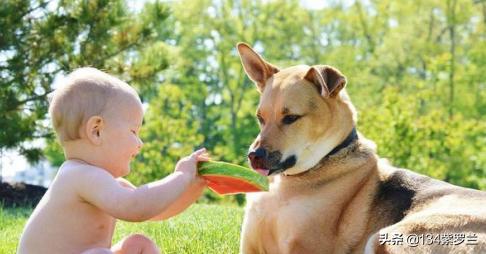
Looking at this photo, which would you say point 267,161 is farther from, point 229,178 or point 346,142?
point 229,178

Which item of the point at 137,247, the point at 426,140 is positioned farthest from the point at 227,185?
the point at 426,140

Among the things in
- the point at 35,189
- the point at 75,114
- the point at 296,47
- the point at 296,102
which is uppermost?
the point at 75,114

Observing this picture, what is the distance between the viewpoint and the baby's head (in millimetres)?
3561

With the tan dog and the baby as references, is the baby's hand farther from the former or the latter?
the tan dog

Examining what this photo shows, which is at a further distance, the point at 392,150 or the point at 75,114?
the point at 392,150

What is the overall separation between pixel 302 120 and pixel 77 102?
1808 mm

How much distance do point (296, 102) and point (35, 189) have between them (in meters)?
8.25

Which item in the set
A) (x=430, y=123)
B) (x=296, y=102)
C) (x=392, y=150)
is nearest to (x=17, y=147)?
(x=296, y=102)

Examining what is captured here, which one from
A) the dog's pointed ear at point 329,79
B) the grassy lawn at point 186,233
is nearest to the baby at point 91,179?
the dog's pointed ear at point 329,79

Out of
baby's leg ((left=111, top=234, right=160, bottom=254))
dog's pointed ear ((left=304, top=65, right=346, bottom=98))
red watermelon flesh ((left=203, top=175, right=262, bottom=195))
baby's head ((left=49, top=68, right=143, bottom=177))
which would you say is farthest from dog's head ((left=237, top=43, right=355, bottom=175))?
baby's head ((left=49, top=68, right=143, bottom=177))

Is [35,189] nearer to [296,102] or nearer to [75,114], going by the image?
[296,102]

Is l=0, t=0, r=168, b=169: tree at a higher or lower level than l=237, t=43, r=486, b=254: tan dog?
lower

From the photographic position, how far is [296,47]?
34625 millimetres

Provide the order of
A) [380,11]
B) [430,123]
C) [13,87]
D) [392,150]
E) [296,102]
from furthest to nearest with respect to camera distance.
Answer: [380,11] < [430,123] < [392,150] < [13,87] < [296,102]
